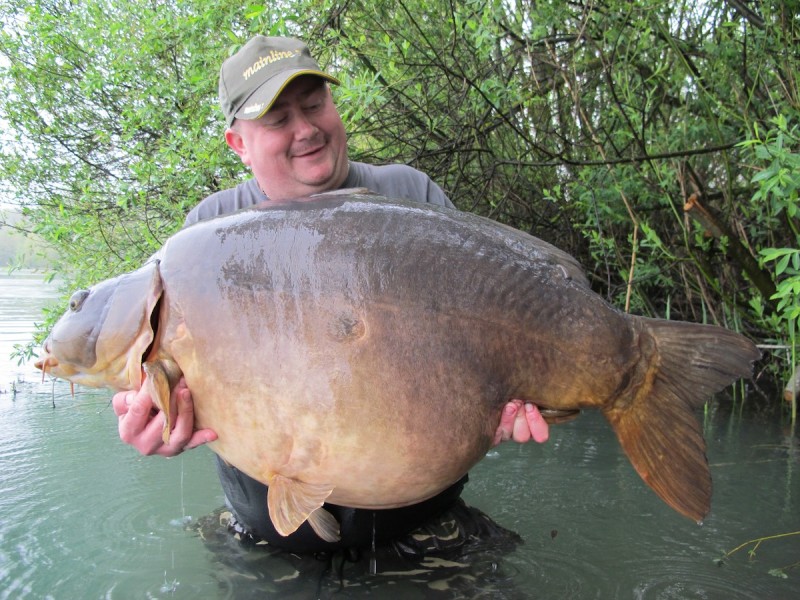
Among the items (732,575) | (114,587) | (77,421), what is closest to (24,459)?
(77,421)

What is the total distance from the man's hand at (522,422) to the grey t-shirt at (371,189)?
984 mm

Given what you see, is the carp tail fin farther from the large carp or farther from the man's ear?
the man's ear

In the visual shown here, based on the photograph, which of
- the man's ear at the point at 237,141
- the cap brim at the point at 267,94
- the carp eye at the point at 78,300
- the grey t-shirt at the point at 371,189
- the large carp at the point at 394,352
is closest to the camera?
the large carp at the point at 394,352

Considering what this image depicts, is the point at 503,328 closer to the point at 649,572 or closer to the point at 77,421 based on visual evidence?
the point at 649,572

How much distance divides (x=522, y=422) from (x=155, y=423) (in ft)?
2.93

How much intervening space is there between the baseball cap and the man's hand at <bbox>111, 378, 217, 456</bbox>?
33.3 inches

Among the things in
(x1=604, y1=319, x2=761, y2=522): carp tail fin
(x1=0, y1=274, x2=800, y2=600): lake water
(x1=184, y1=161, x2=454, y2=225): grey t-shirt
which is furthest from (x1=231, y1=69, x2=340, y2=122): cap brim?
(x1=0, y1=274, x2=800, y2=600): lake water

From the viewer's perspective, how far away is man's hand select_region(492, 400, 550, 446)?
163cm

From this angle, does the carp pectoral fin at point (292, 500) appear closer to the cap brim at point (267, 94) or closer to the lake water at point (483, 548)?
the lake water at point (483, 548)

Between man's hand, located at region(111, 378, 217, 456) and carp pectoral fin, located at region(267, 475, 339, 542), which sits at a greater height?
man's hand, located at region(111, 378, 217, 456)

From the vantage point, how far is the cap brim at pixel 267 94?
1994mm

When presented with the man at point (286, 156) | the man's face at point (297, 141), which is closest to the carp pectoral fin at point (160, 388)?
the man at point (286, 156)

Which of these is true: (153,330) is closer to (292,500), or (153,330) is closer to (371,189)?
(292,500)

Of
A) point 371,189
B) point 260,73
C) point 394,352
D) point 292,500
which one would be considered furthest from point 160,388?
point 371,189
